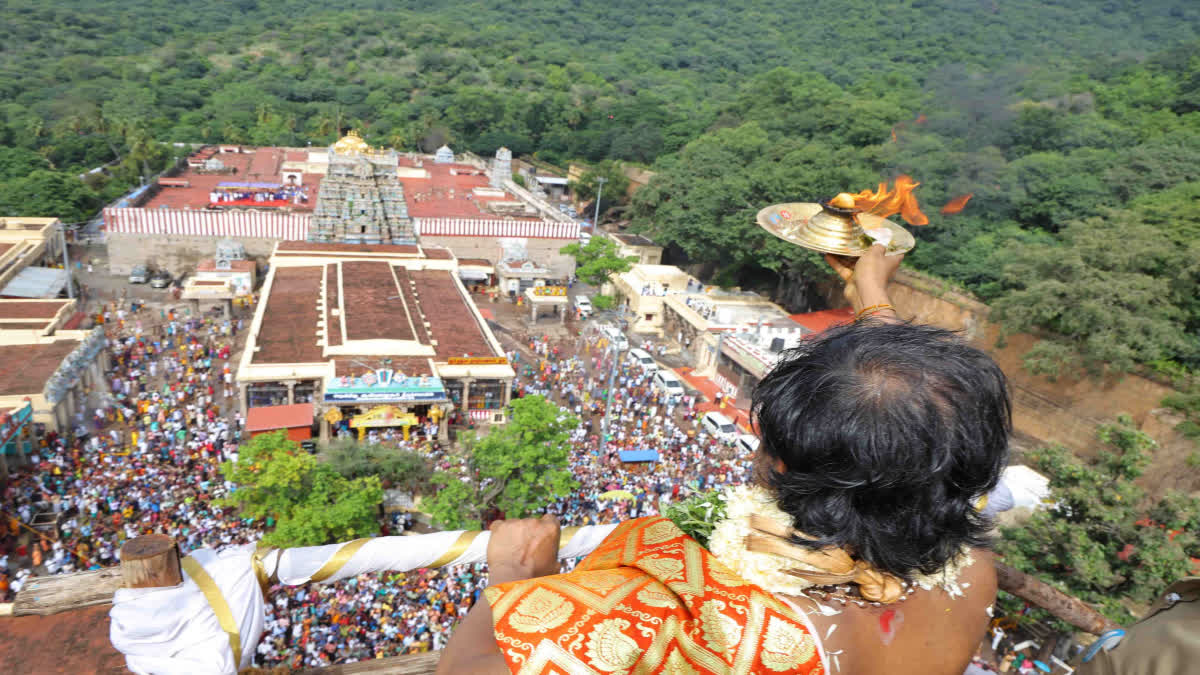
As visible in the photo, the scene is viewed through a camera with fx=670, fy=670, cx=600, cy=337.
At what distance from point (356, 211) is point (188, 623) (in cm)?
2781

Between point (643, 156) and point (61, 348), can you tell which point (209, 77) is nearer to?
point (643, 156)

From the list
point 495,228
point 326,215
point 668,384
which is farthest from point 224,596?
point 495,228

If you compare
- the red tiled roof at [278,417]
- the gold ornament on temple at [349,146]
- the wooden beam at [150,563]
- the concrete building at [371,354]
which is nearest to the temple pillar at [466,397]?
the concrete building at [371,354]

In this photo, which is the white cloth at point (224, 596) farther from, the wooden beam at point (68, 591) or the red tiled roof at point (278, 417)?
Answer: the red tiled roof at point (278, 417)

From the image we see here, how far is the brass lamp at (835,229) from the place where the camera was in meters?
2.98

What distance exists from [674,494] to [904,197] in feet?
36.5

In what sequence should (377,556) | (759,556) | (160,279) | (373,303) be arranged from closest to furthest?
(759,556), (377,556), (373,303), (160,279)

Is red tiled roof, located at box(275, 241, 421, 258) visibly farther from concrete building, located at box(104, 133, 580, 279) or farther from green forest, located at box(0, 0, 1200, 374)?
green forest, located at box(0, 0, 1200, 374)

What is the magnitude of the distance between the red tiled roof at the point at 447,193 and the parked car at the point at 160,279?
406 inches

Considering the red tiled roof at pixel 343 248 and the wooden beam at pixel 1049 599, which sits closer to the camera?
the wooden beam at pixel 1049 599

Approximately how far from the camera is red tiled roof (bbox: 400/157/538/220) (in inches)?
1288

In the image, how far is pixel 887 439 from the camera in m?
1.31

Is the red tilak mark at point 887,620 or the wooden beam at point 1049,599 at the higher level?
the red tilak mark at point 887,620

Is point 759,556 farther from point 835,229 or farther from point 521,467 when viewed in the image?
point 521,467
